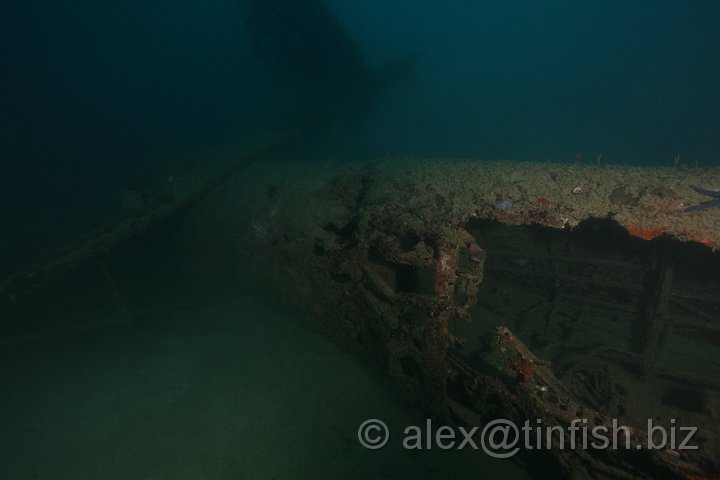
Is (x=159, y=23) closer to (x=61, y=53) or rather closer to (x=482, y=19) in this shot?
(x=61, y=53)

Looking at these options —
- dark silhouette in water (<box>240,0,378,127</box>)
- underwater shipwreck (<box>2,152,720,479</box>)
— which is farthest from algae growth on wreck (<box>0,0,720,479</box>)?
dark silhouette in water (<box>240,0,378,127</box>)

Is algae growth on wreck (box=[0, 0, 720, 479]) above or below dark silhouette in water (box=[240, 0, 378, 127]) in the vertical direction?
below

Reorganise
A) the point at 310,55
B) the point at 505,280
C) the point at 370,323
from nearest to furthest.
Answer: the point at 370,323
the point at 505,280
the point at 310,55

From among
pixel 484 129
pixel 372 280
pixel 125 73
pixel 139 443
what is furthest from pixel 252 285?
pixel 125 73

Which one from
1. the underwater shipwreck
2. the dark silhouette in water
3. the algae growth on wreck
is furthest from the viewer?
the dark silhouette in water

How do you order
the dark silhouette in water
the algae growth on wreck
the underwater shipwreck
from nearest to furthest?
the underwater shipwreck < the algae growth on wreck < the dark silhouette in water

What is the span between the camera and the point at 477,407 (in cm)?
342

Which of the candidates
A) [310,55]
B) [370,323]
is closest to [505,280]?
[370,323]

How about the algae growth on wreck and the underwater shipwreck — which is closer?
the underwater shipwreck

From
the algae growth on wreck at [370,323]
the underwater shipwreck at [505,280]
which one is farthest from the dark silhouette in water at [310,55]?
the underwater shipwreck at [505,280]

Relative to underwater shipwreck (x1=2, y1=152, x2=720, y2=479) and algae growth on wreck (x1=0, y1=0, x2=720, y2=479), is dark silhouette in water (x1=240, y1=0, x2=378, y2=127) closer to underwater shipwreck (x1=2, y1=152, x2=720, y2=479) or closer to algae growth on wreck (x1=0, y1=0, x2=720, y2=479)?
algae growth on wreck (x1=0, y1=0, x2=720, y2=479)

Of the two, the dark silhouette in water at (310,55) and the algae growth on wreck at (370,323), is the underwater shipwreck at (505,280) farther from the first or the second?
the dark silhouette in water at (310,55)

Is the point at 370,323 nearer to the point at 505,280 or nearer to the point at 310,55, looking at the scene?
the point at 505,280

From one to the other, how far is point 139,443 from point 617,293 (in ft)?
24.7
